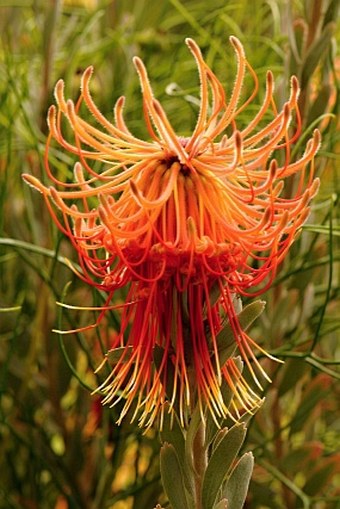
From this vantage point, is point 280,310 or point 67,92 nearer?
point 280,310

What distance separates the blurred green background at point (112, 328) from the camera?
0.53m

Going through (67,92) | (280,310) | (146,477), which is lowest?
(146,477)

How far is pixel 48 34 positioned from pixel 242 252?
30 cm

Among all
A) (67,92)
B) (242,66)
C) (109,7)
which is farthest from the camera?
(109,7)

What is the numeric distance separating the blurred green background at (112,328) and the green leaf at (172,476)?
0.13m

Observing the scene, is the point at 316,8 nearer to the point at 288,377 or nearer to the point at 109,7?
the point at 288,377

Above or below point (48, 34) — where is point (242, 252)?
below

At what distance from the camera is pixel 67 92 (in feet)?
2.07

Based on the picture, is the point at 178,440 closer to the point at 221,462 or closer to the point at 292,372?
the point at 221,462

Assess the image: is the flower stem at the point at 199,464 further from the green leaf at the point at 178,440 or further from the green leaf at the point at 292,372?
the green leaf at the point at 292,372

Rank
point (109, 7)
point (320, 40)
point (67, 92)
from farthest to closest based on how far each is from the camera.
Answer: point (109, 7) < point (67, 92) < point (320, 40)

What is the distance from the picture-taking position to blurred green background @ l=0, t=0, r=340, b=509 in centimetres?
53

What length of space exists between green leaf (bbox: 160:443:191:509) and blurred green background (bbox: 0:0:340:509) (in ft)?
0.44

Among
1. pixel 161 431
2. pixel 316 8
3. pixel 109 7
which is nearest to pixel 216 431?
pixel 161 431
